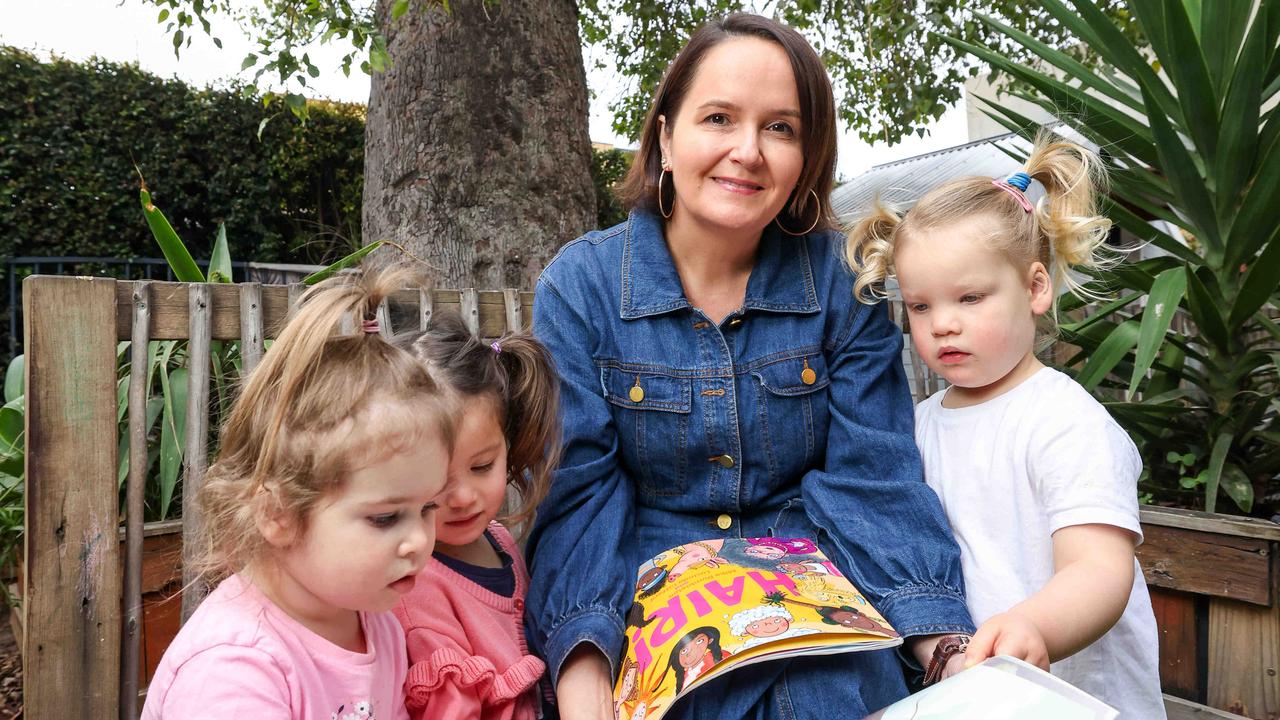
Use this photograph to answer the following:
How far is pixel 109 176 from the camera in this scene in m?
7.06

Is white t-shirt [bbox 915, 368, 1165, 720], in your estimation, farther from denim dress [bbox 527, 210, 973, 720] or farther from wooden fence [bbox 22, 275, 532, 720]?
wooden fence [bbox 22, 275, 532, 720]

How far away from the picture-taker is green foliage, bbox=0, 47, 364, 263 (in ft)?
21.8

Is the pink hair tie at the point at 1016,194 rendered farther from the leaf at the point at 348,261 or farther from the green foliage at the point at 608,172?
the green foliage at the point at 608,172

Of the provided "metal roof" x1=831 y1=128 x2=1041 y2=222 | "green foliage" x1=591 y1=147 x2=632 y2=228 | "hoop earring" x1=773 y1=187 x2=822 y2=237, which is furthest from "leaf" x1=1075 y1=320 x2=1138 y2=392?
"green foliage" x1=591 y1=147 x2=632 y2=228

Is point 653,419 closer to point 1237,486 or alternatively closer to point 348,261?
point 348,261

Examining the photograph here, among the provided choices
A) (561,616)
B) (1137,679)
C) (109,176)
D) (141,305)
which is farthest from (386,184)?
(109,176)

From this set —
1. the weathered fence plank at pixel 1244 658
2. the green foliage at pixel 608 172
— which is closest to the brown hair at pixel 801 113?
the weathered fence plank at pixel 1244 658

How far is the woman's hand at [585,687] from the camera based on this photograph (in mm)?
1481

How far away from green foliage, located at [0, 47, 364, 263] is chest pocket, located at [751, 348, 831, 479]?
5.33m

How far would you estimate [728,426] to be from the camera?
179 centimetres

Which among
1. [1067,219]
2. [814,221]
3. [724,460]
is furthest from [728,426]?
[1067,219]

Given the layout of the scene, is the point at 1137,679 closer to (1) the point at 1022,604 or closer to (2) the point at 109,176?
(1) the point at 1022,604

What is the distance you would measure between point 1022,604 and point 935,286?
597 mm

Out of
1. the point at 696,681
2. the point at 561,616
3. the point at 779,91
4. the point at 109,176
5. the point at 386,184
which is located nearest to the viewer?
the point at 696,681
